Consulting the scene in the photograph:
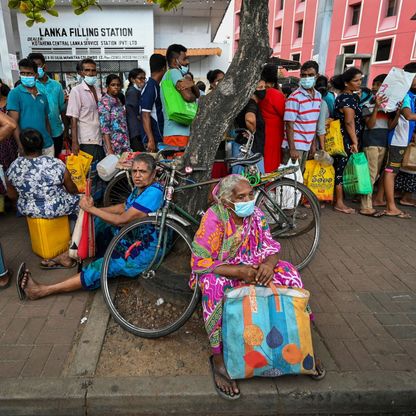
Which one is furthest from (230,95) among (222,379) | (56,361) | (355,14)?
(355,14)

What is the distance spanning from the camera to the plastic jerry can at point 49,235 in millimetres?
3385

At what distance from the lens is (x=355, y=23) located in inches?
877

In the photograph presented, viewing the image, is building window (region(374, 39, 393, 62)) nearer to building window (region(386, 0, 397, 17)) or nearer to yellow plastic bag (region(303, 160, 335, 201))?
building window (region(386, 0, 397, 17))

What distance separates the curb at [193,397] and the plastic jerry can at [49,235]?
152 centimetres

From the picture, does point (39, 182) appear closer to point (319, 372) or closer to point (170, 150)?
point (170, 150)

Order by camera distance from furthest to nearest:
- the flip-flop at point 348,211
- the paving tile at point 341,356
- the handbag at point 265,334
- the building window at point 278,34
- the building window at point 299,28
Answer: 1. the building window at point 278,34
2. the building window at point 299,28
3. the flip-flop at point 348,211
4. the paving tile at point 341,356
5. the handbag at point 265,334

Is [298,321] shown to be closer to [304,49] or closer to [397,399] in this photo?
[397,399]

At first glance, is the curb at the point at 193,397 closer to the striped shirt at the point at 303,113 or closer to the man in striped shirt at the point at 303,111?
the man in striped shirt at the point at 303,111

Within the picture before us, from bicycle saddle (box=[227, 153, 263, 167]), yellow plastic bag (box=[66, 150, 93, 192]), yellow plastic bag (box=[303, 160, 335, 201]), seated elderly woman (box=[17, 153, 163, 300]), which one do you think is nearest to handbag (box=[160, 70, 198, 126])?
bicycle saddle (box=[227, 153, 263, 167])

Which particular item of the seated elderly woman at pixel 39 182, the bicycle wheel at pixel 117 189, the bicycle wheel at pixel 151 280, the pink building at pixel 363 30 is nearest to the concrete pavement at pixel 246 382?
the bicycle wheel at pixel 151 280

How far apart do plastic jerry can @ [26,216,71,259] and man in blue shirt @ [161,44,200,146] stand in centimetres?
143

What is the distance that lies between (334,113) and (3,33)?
9.94 metres

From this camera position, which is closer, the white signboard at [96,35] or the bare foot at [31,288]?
the bare foot at [31,288]

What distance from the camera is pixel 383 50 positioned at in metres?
20.4
